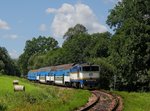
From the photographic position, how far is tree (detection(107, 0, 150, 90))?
5650 centimetres

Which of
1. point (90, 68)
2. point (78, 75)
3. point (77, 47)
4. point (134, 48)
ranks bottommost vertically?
point (78, 75)

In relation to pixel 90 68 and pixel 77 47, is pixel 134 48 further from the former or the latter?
pixel 77 47

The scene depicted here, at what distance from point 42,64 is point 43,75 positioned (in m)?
80.3

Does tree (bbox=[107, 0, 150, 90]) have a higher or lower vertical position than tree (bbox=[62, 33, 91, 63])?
lower

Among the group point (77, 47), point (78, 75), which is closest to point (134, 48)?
point (78, 75)

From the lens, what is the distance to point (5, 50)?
527ft

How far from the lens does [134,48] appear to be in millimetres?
56812

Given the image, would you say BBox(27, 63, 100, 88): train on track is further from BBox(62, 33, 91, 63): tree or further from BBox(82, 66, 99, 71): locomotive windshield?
BBox(62, 33, 91, 63): tree

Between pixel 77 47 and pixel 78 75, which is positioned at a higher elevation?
pixel 77 47

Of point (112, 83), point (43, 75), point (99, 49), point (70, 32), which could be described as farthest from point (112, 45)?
point (70, 32)

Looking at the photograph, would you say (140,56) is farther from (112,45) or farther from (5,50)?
(5,50)

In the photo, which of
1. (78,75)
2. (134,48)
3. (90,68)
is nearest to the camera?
(90,68)

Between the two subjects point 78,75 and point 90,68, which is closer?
point 90,68

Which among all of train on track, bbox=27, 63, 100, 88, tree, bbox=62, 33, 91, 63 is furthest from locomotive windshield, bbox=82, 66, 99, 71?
tree, bbox=62, 33, 91, 63
